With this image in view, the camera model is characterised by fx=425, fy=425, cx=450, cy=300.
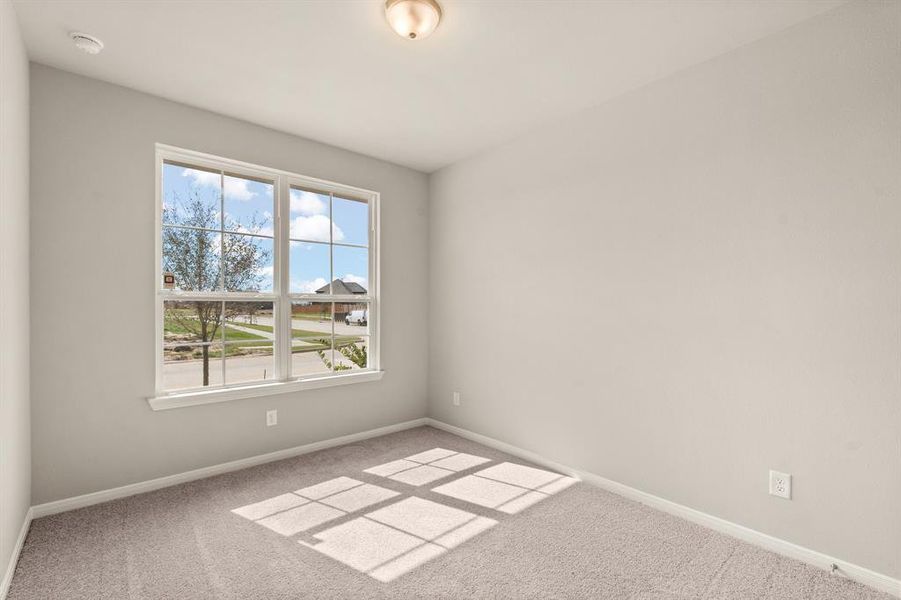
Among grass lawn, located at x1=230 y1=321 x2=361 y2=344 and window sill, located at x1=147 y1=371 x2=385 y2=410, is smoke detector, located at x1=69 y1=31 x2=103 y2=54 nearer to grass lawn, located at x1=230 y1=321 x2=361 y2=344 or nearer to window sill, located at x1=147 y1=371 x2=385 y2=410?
grass lawn, located at x1=230 y1=321 x2=361 y2=344

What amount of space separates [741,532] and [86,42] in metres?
4.27

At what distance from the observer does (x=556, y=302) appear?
3191mm

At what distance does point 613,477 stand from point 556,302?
1.25 meters

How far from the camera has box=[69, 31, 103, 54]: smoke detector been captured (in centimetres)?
217

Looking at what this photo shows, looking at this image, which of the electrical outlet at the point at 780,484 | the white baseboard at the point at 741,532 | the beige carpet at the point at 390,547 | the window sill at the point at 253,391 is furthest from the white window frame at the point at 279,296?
the electrical outlet at the point at 780,484

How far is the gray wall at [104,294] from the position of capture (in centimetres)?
243

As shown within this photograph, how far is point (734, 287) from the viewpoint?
2.29 m

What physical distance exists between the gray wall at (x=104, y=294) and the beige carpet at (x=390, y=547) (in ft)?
0.89

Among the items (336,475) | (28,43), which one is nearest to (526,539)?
(336,475)

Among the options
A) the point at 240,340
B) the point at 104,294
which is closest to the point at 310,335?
the point at 240,340

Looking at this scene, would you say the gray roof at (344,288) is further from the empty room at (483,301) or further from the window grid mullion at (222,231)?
the window grid mullion at (222,231)

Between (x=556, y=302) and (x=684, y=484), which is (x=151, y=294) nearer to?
(x=556, y=302)

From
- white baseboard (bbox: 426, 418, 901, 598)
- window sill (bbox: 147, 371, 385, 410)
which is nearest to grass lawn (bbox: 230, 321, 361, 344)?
window sill (bbox: 147, 371, 385, 410)

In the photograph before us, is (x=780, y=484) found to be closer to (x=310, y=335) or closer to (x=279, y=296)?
(x=310, y=335)
